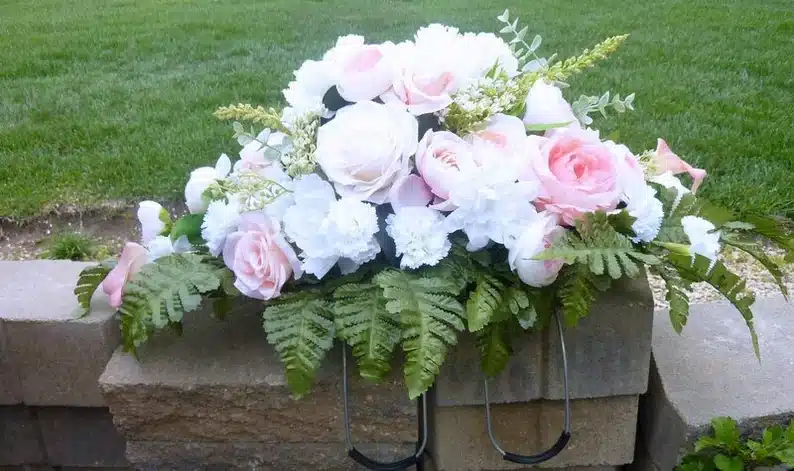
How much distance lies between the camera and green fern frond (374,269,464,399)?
1121mm

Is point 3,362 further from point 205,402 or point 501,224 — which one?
point 501,224

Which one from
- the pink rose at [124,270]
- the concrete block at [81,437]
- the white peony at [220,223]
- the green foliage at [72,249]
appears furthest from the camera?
the green foliage at [72,249]

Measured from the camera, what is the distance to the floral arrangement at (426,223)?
3.89 feet

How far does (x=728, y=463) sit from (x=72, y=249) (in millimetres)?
2147

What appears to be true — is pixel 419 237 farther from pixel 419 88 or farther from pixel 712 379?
pixel 712 379

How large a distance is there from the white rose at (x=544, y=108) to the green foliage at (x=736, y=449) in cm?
61

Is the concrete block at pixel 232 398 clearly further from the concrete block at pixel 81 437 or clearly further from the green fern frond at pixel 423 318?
the concrete block at pixel 81 437

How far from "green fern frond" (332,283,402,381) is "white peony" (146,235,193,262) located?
1.26 ft

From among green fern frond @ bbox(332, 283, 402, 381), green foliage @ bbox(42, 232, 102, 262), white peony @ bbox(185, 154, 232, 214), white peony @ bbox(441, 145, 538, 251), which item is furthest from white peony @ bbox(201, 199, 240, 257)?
green foliage @ bbox(42, 232, 102, 262)

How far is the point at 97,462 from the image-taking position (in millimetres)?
1905

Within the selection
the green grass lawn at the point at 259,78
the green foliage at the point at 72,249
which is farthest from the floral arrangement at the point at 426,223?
the green foliage at the point at 72,249

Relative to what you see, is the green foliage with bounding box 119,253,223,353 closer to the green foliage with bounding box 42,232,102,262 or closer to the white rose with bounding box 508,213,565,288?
the white rose with bounding box 508,213,565,288

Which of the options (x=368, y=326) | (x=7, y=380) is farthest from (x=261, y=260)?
(x=7, y=380)

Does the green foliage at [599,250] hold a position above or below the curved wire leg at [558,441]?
above
